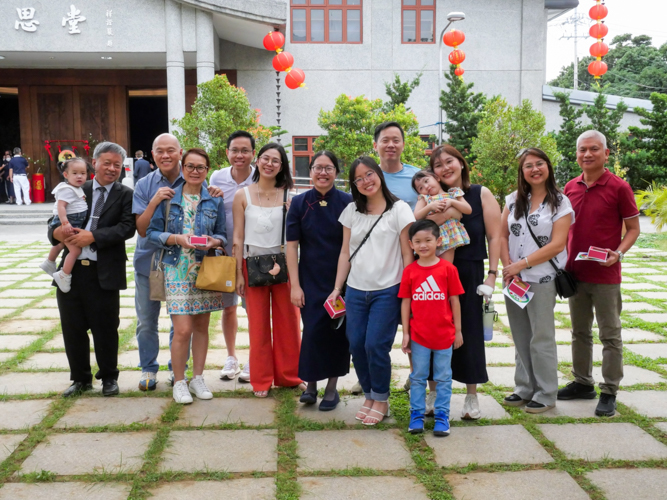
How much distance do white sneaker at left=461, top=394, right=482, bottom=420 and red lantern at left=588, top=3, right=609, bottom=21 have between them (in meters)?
13.6

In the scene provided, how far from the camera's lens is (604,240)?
12.8 ft

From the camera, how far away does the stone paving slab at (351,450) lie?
3.13 meters

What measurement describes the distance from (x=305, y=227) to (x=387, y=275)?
0.65 m

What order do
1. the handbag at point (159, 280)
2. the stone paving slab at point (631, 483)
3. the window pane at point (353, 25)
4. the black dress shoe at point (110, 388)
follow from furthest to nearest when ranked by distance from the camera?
1. the window pane at point (353, 25)
2. the black dress shoe at point (110, 388)
3. the handbag at point (159, 280)
4. the stone paving slab at point (631, 483)

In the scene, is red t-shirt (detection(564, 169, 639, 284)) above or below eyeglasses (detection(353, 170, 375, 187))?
below

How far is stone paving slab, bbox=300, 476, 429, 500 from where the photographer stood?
2805mm

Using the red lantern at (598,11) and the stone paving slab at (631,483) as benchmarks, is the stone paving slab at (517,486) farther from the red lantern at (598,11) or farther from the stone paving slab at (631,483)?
the red lantern at (598,11)

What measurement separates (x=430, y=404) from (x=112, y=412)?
198cm

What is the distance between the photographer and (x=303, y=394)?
4.03 metres

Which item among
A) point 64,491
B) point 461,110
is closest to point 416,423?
point 64,491

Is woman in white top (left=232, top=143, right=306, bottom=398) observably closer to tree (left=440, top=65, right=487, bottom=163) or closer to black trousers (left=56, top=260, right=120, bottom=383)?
black trousers (left=56, top=260, right=120, bottom=383)

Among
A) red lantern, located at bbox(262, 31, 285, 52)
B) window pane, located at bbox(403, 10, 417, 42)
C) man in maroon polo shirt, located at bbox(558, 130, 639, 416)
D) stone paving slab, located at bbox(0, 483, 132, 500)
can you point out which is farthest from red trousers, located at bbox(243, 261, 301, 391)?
window pane, located at bbox(403, 10, 417, 42)

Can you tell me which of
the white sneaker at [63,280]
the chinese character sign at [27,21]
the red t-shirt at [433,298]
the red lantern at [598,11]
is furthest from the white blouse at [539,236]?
the chinese character sign at [27,21]

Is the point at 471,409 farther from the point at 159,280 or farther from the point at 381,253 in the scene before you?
the point at 159,280
